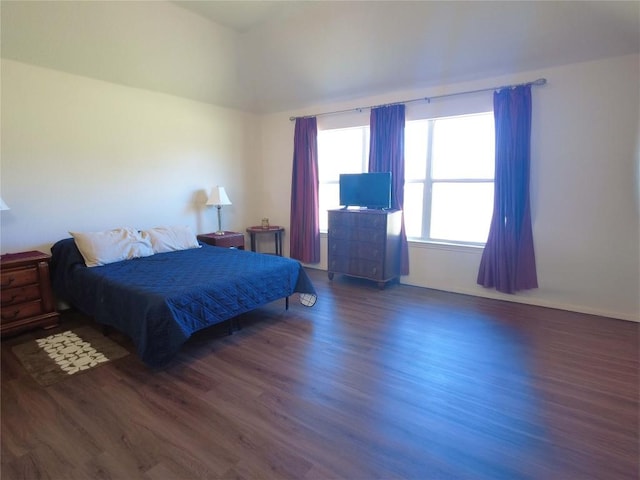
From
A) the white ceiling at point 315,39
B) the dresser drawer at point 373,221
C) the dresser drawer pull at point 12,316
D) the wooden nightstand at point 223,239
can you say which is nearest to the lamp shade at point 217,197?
the wooden nightstand at point 223,239

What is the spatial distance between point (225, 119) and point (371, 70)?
2.33m

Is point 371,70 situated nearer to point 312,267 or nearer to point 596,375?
point 312,267

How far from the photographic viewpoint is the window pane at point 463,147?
3.79 m

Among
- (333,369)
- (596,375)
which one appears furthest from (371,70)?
(596,375)

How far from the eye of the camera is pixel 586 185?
10.7 ft

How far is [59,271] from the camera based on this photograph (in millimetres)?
3264

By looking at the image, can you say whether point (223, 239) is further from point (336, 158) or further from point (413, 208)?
point (413, 208)

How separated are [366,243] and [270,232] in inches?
69.8

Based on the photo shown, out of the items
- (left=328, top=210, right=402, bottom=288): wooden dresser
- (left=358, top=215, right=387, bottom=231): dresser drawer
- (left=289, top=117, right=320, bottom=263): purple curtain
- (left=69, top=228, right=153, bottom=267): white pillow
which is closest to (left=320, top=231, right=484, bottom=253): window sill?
(left=328, top=210, right=402, bottom=288): wooden dresser

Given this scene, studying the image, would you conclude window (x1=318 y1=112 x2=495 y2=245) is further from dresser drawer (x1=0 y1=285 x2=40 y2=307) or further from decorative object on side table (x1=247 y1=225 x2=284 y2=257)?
dresser drawer (x1=0 y1=285 x2=40 y2=307)

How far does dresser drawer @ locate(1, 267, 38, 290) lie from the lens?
2.82 m

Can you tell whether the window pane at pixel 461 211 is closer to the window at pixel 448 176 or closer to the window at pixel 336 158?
the window at pixel 448 176

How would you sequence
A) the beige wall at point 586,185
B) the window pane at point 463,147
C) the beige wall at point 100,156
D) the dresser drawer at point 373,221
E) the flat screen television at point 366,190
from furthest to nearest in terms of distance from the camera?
the flat screen television at point 366,190, the dresser drawer at point 373,221, the window pane at point 463,147, the beige wall at point 100,156, the beige wall at point 586,185

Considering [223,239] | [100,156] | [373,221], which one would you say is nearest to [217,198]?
[223,239]
